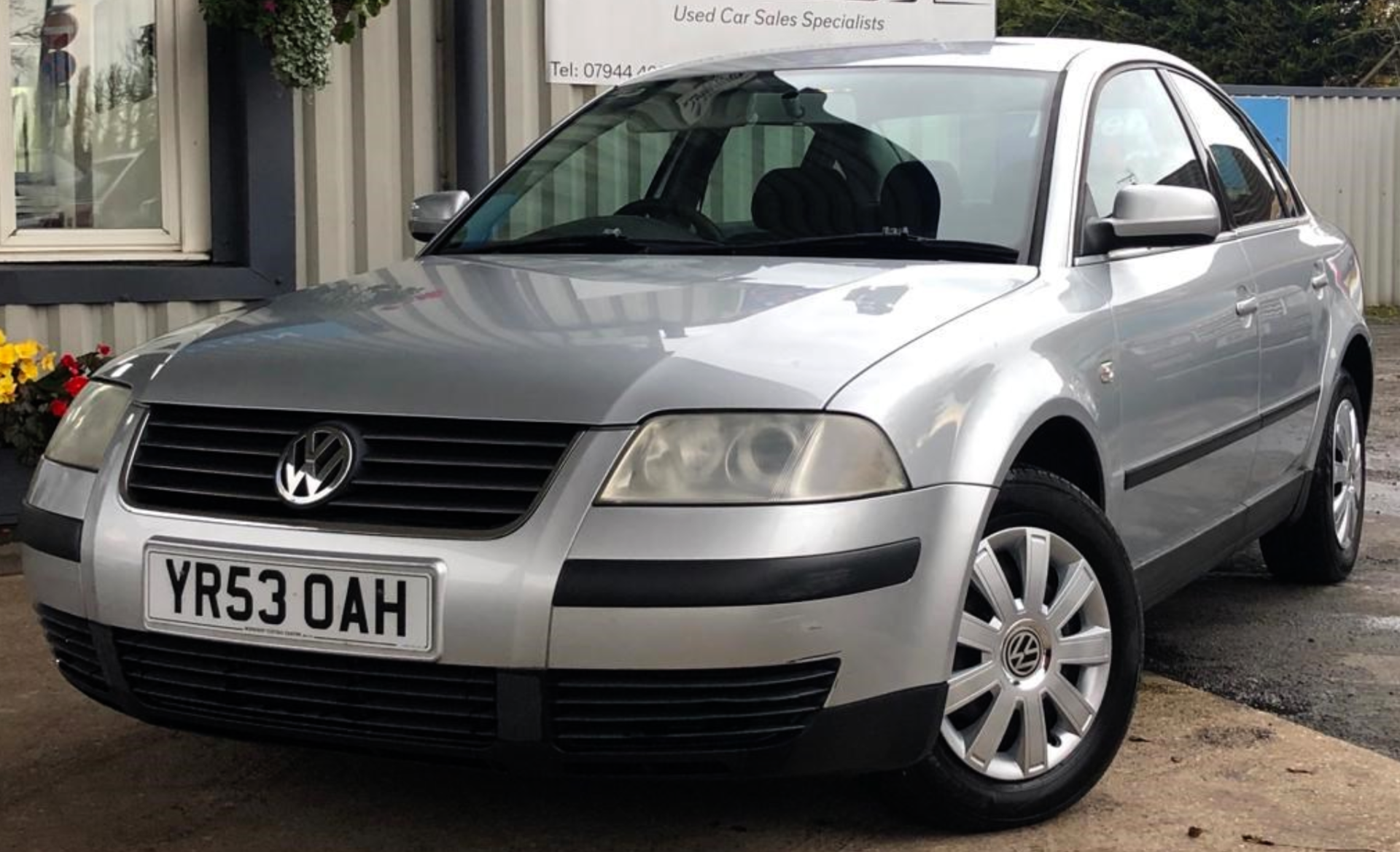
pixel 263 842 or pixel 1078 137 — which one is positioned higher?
pixel 1078 137

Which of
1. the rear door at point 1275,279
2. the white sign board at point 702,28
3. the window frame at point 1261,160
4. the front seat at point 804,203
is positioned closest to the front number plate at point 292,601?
the front seat at point 804,203

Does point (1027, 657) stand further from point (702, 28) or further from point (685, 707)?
point (702, 28)

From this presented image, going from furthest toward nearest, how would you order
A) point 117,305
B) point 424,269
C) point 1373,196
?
point 1373,196
point 117,305
point 424,269

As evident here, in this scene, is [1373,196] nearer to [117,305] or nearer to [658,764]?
[117,305]

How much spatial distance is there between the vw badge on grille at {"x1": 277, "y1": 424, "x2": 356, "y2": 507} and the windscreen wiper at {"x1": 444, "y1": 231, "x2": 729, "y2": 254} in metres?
1.12

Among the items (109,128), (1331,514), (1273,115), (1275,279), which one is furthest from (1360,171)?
(1275,279)

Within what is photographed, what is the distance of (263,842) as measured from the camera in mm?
3445

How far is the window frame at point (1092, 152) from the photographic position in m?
3.97

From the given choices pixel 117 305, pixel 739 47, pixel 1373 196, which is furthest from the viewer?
pixel 1373 196

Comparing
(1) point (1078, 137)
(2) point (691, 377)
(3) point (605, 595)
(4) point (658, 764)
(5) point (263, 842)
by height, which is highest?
(1) point (1078, 137)

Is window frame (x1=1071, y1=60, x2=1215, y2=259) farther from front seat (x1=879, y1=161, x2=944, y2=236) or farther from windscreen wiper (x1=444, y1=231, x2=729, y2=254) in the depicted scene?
windscreen wiper (x1=444, y1=231, x2=729, y2=254)

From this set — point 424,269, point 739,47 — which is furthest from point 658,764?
point 739,47

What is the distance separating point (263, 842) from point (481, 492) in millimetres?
892

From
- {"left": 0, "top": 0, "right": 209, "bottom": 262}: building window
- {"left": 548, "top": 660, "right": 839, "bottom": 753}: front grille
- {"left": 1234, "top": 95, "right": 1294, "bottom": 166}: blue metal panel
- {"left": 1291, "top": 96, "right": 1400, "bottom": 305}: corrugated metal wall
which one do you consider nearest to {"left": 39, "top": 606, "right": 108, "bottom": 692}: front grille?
{"left": 548, "top": 660, "right": 839, "bottom": 753}: front grille
